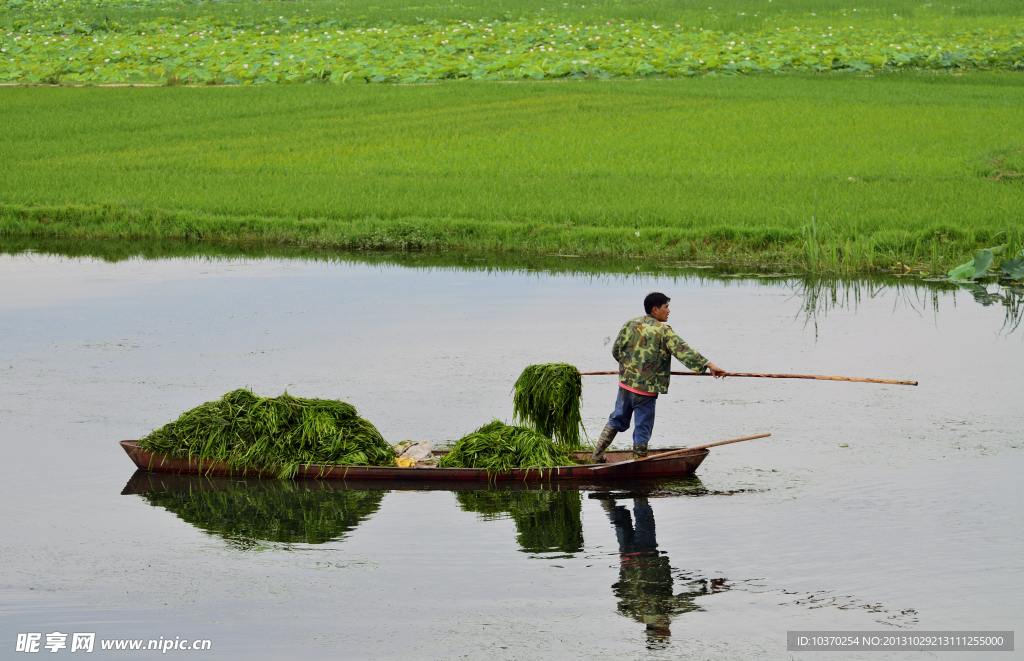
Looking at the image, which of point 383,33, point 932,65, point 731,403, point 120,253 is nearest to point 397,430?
point 731,403

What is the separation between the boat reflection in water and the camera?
7.77 meters

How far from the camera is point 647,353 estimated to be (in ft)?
31.0

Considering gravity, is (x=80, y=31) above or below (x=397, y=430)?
above

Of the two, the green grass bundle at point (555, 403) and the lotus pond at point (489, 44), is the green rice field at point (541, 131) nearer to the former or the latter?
the lotus pond at point (489, 44)

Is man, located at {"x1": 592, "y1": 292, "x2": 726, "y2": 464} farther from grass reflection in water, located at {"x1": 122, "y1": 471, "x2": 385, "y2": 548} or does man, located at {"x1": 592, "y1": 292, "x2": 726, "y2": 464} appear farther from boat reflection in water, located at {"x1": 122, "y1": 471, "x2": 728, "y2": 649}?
grass reflection in water, located at {"x1": 122, "y1": 471, "x2": 385, "y2": 548}

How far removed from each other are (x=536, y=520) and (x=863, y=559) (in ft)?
7.01

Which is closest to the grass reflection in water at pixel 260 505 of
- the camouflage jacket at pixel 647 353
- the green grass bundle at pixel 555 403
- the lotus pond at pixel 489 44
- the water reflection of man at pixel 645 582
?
the green grass bundle at pixel 555 403

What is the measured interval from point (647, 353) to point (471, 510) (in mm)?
1686

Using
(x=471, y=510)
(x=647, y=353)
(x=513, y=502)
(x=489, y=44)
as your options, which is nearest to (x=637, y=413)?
(x=647, y=353)

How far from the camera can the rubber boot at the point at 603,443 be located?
9.64 m

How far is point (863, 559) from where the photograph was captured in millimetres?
7801

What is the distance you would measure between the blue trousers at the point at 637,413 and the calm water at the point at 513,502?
0.42 m

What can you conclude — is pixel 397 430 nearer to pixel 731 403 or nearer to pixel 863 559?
pixel 731 403

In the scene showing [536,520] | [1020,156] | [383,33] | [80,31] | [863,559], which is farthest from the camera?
[80,31]
